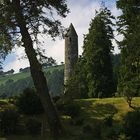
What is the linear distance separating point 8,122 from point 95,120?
707 centimetres

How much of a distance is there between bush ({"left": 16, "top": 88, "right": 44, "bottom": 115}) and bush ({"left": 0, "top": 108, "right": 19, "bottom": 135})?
305cm

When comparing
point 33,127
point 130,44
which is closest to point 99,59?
point 130,44

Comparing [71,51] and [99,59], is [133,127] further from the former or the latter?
[71,51]

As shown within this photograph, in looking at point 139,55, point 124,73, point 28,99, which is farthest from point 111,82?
point 28,99

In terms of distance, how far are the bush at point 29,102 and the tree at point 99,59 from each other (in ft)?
96.3

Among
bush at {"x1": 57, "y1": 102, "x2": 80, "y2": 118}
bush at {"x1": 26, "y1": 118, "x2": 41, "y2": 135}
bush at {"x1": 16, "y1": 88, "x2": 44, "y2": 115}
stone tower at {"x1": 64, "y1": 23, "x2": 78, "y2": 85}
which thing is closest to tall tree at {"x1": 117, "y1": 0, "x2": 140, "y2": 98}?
bush at {"x1": 57, "y1": 102, "x2": 80, "y2": 118}

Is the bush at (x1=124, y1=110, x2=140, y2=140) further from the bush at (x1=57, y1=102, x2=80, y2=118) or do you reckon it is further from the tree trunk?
the bush at (x1=57, y1=102, x2=80, y2=118)

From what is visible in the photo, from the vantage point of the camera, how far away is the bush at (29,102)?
3225cm

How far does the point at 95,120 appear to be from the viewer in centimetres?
3291

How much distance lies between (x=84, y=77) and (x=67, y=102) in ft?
103

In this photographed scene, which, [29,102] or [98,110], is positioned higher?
[29,102]

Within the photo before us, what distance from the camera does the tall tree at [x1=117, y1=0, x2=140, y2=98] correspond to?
4270cm

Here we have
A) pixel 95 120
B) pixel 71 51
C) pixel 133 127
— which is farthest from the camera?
pixel 71 51

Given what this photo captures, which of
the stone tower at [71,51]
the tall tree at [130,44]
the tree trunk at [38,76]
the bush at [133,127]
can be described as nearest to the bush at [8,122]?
the tree trunk at [38,76]
